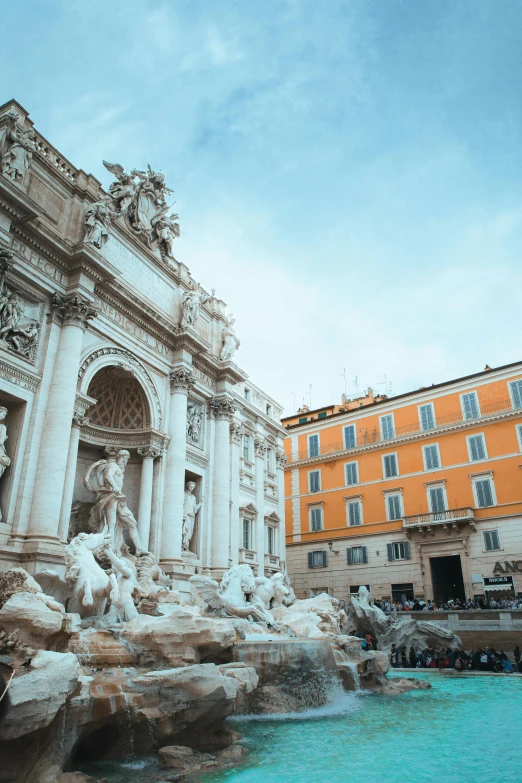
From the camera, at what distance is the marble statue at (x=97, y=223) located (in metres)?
16.3

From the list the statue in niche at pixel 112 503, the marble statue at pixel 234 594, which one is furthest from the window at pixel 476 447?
the statue in niche at pixel 112 503

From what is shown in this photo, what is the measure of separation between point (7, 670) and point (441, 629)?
18.2m

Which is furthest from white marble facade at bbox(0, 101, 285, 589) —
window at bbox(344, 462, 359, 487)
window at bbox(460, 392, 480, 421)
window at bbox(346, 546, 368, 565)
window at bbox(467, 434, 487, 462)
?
window at bbox(460, 392, 480, 421)

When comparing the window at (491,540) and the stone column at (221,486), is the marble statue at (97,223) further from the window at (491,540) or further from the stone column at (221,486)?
the window at (491,540)

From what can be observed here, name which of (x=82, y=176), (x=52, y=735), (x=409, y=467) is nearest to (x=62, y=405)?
(x=82, y=176)

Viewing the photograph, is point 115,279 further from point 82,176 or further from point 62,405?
point 62,405

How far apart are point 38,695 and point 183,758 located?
2.37 metres

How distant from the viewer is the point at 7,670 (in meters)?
4.54

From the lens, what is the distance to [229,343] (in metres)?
23.3

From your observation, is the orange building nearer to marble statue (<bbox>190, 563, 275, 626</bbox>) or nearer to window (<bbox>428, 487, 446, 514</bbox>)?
window (<bbox>428, 487, 446, 514</bbox>)

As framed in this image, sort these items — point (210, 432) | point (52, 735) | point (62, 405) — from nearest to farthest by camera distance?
point (52, 735)
point (62, 405)
point (210, 432)

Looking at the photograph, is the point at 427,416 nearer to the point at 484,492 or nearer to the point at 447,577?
the point at 484,492

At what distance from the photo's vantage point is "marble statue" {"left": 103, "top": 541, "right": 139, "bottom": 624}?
455 inches

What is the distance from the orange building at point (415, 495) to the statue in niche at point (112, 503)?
17.2 metres
